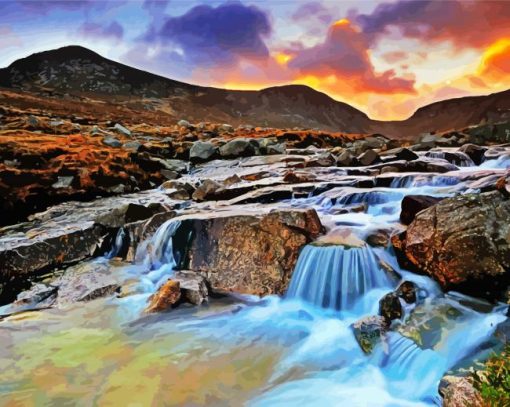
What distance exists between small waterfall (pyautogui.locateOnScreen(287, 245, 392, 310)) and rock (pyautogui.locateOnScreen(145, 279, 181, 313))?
1.80 meters

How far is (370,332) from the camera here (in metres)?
5.43

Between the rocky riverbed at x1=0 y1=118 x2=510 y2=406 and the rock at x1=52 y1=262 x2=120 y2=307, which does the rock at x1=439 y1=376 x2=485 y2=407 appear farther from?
the rock at x1=52 y1=262 x2=120 y2=307

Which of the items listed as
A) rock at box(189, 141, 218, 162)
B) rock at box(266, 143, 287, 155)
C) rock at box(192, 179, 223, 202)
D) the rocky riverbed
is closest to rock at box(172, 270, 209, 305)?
the rocky riverbed

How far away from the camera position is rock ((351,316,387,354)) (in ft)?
17.5

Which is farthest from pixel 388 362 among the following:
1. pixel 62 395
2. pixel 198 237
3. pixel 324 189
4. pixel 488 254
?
pixel 324 189

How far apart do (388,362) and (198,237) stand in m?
4.30

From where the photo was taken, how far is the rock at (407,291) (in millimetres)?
5910

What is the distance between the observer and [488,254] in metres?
5.68

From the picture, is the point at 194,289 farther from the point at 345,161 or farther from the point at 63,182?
the point at 345,161

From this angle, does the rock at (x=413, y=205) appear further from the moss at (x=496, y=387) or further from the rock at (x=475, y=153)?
the rock at (x=475, y=153)

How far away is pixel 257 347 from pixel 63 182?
11.2 m

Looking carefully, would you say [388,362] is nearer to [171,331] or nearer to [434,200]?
[171,331]

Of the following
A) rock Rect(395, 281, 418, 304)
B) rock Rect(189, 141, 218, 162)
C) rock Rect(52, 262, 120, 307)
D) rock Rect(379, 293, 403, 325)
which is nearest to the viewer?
rock Rect(379, 293, 403, 325)

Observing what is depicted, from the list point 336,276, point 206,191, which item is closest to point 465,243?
point 336,276
